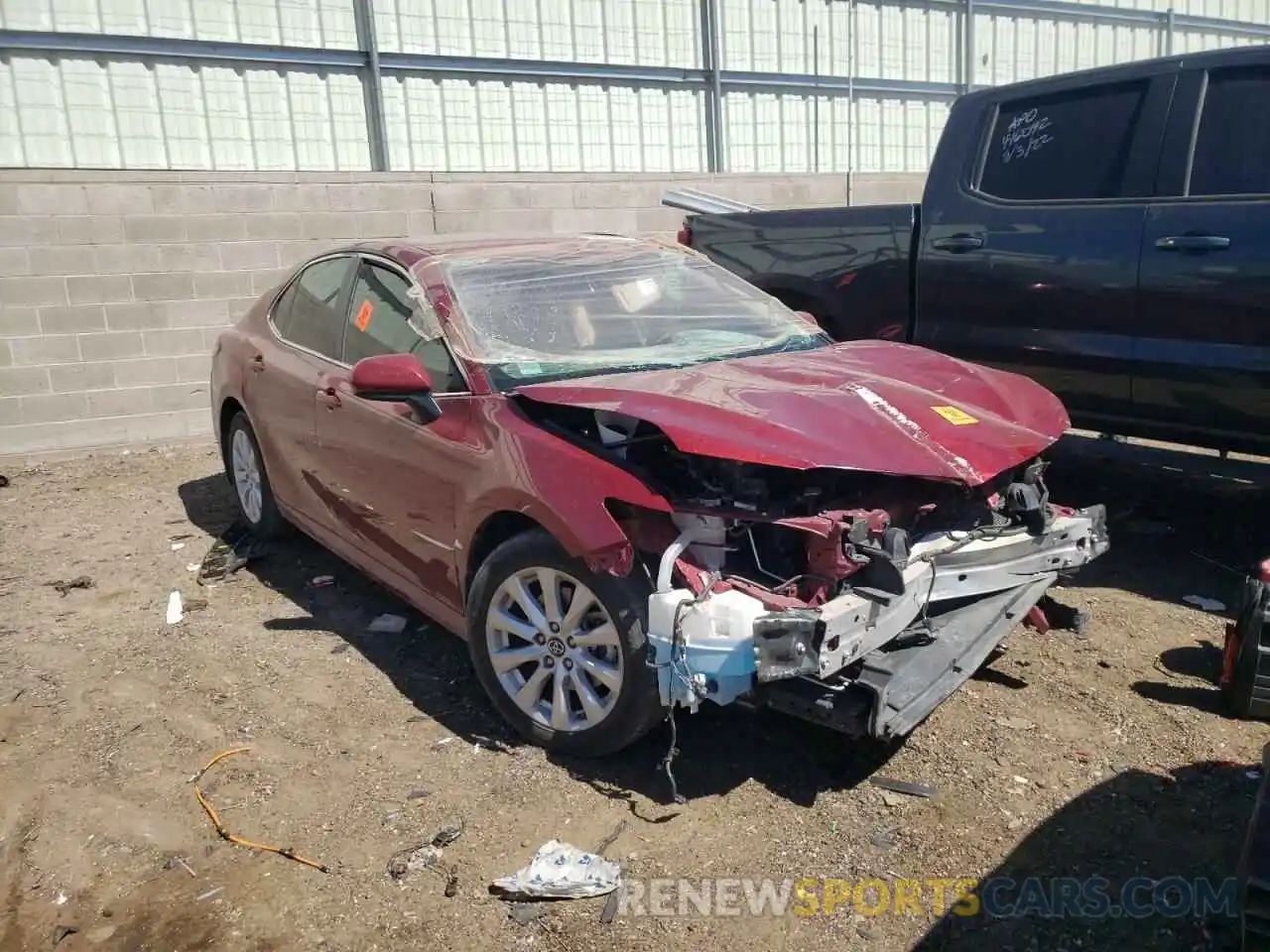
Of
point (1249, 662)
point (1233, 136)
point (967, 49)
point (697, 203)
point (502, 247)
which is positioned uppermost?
point (967, 49)

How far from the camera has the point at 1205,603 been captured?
461 cm

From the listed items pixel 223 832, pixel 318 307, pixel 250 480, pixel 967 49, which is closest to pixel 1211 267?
pixel 318 307

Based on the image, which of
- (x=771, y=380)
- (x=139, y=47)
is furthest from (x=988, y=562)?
(x=139, y=47)

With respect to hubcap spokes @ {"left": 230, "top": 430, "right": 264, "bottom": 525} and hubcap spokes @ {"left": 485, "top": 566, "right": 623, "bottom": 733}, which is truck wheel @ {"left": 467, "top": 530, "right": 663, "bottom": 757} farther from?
hubcap spokes @ {"left": 230, "top": 430, "right": 264, "bottom": 525}

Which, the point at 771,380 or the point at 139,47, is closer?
the point at 771,380

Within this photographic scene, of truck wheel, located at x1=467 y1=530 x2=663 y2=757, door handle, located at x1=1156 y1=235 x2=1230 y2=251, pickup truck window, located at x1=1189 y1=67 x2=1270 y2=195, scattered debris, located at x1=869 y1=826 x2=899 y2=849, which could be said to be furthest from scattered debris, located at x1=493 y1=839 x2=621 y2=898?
pickup truck window, located at x1=1189 y1=67 x2=1270 y2=195

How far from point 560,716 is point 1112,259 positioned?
3.30 m

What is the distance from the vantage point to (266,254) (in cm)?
848

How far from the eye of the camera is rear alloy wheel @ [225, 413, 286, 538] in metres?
5.45

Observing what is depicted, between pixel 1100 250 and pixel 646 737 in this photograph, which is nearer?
pixel 646 737

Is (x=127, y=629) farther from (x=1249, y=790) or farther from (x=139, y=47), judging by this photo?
(x=139, y=47)

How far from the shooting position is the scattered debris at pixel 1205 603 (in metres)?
4.55

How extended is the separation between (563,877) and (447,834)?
1.41ft

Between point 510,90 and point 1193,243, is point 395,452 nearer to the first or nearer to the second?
point 1193,243
